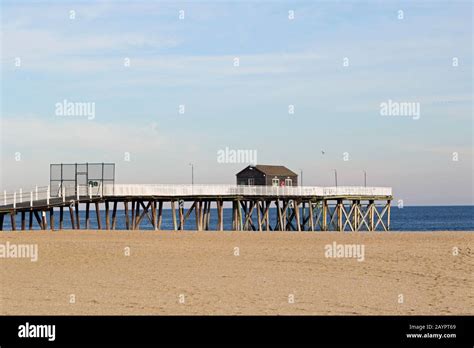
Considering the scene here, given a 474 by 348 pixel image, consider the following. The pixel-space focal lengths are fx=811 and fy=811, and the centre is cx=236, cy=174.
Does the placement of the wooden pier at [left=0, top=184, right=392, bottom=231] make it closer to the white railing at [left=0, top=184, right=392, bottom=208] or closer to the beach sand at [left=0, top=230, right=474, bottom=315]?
the white railing at [left=0, top=184, right=392, bottom=208]

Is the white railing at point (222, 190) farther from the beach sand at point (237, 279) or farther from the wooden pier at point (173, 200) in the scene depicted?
the beach sand at point (237, 279)

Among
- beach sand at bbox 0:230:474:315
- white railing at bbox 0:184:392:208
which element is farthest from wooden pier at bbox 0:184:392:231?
beach sand at bbox 0:230:474:315

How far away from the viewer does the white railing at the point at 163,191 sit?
40.8 meters

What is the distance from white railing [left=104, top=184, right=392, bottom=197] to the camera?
45.4 metres

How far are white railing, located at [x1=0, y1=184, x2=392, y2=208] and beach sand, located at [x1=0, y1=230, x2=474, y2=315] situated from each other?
38.5 feet

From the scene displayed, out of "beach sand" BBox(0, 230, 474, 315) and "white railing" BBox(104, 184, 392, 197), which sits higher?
"white railing" BBox(104, 184, 392, 197)

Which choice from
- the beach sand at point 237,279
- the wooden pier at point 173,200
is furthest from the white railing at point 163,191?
the beach sand at point 237,279

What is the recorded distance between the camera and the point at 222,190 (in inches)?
2060

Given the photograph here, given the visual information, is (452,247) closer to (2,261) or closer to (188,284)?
(188,284)

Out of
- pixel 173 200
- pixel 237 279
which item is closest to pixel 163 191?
pixel 173 200

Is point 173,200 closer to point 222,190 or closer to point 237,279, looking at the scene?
point 222,190
